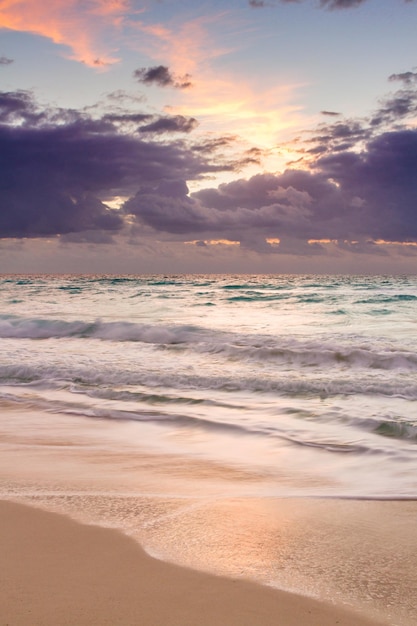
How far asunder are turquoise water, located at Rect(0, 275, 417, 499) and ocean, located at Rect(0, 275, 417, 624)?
3cm

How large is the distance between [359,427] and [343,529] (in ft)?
10.3

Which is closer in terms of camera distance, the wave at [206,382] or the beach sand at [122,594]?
the beach sand at [122,594]

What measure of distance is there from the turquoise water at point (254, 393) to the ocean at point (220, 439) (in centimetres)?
3

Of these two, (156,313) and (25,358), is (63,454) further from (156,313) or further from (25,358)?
(156,313)

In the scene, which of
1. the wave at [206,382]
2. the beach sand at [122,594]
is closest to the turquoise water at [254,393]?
the wave at [206,382]

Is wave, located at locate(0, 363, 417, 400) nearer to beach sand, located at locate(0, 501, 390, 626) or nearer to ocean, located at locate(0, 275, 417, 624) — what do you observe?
ocean, located at locate(0, 275, 417, 624)

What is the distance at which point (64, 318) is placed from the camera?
70.6 ft

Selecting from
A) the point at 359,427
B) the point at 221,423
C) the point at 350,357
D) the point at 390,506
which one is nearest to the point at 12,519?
the point at 390,506

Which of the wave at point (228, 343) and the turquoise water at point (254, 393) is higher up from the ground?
the wave at point (228, 343)

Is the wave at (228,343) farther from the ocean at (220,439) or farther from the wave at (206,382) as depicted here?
the wave at (206,382)

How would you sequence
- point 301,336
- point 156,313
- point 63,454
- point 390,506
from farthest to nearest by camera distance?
point 156,313 < point 301,336 < point 63,454 < point 390,506

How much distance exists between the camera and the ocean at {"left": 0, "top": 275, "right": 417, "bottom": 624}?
3.38 meters

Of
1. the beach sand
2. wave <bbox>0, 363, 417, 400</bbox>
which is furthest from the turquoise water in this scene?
the beach sand

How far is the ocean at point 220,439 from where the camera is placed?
338 cm
